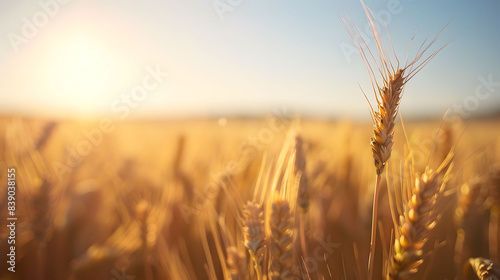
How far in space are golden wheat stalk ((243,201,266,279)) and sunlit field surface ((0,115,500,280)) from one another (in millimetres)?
10

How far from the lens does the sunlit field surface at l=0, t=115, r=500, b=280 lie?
973 millimetres

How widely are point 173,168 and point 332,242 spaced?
0.95m

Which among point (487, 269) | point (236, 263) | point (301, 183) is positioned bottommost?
point (487, 269)

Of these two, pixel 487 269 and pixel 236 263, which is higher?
pixel 236 263

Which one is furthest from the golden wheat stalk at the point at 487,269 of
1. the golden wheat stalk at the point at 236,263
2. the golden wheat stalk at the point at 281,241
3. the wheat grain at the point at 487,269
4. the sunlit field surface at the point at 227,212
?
the golden wheat stalk at the point at 236,263

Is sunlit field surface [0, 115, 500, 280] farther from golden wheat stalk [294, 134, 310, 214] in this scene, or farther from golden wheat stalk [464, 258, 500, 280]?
golden wheat stalk [464, 258, 500, 280]

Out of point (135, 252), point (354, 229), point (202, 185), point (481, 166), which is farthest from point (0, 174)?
point (481, 166)

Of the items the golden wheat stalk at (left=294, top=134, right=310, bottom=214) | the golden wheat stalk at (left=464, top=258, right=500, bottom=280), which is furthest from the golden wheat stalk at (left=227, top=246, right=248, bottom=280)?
the golden wheat stalk at (left=464, top=258, right=500, bottom=280)

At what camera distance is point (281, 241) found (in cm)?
79

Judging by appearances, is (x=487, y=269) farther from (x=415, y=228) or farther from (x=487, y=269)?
(x=415, y=228)

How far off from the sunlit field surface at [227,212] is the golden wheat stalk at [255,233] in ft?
0.03

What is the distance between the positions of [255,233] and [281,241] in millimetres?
74

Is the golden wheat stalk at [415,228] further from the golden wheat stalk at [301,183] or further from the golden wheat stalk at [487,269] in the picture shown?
the golden wheat stalk at [301,183]

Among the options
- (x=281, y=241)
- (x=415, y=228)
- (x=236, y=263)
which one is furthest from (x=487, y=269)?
(x=236, y=263)
